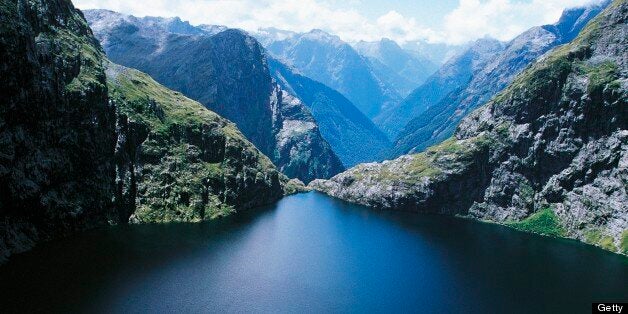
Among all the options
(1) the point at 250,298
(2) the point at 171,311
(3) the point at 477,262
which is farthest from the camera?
(3) the point at 477,262

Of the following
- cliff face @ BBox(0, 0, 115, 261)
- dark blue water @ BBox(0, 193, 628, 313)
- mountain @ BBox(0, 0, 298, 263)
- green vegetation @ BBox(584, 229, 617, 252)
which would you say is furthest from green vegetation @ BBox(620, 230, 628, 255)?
cliff face @ BBox(0, 0, 115, 261)

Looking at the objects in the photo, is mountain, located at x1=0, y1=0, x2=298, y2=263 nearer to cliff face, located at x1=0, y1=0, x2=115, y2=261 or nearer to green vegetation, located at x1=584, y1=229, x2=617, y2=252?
cliff face, located at x1=0, y1=0, x2=115, y2=261

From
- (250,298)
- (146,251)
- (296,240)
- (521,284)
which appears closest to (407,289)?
(521,284)

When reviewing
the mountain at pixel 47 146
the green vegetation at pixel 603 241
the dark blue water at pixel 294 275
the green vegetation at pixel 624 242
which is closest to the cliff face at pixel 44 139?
the mountain at pixel 47 146

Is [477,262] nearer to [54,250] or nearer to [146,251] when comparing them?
[146,251]

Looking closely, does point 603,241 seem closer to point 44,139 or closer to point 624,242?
point 624,242

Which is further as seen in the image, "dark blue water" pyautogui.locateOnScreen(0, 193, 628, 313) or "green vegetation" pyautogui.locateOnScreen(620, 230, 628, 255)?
"green vegetation" pyautogui.locateOnScreen(620, 230, 628, 255)
